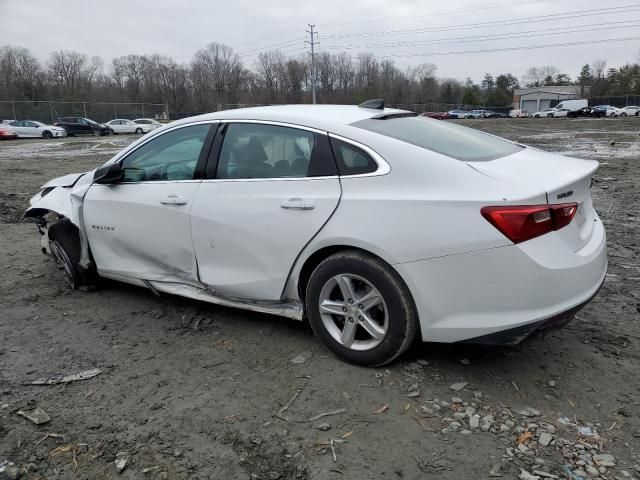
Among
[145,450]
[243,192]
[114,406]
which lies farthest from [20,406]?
[243,192]

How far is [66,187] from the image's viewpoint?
4.82 metres

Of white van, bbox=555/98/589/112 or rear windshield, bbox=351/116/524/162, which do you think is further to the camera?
white van, bbox=555/98/589/112

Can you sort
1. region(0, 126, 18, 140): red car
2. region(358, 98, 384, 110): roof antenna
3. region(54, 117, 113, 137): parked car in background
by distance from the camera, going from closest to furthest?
region(358, 98, 384, 110): roof antenna, region(0, 126, 18, 140): red car, region(54, 117, 113, 137): parked car in background

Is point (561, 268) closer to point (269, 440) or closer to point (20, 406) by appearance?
point (269, 440)

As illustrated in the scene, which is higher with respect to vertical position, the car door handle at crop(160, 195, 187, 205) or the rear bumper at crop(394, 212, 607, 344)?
the car door handle at crop(160, 195, 187, 205)

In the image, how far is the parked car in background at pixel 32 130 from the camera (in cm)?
3612

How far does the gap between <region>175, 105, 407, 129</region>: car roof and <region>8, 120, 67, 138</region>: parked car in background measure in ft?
125

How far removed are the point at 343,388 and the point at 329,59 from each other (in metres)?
110

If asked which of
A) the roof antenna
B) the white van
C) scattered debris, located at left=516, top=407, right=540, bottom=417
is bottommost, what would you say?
scattered debris, located at left=516, top=407, right=540, bottom=417

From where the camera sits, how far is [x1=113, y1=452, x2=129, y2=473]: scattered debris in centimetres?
244

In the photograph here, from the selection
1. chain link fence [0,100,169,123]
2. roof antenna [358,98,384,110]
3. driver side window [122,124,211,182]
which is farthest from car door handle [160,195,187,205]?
chain link fence [0,100,169,123]

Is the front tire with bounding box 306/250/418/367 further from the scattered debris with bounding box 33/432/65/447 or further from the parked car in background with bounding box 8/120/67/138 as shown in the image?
the parked car in background with bounding box 8/120/67/138

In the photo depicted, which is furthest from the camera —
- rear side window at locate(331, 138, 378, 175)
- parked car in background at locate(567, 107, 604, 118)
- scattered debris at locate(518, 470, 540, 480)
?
parked car in background at locate(567, 107, 604, 118)

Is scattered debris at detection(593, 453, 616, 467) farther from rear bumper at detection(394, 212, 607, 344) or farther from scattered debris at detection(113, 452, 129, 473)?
scattered debris at detection(113, 452, 129, 473)
